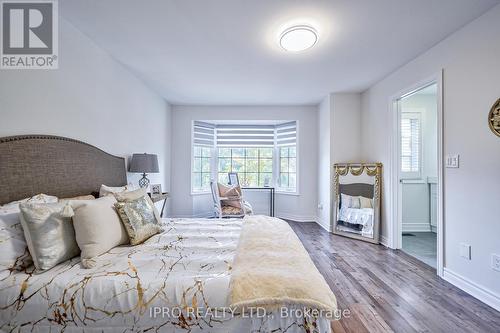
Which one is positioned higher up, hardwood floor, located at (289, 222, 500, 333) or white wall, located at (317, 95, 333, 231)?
white wall, located at (317, 95, 333, 231)

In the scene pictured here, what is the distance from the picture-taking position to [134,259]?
1.39 m

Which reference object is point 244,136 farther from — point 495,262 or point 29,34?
point 495,262

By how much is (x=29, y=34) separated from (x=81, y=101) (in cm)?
61

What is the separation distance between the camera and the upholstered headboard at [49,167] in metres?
1.55

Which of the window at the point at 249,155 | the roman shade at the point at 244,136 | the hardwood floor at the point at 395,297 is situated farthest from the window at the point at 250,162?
the hardwood floor at the point at 395,297

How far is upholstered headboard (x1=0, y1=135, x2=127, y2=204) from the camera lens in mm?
1550

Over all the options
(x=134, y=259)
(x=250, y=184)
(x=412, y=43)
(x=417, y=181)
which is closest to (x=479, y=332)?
(x=134, y=259)

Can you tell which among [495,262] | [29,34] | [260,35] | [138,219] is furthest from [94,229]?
[495,262]

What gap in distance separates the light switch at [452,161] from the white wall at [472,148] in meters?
0.04

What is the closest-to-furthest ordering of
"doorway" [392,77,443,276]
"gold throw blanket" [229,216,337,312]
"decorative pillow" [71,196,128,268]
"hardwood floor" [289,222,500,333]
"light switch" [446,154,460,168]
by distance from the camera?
"gold throw blanket" [229,216,337,312] < "decorative pillow" [71,196,128,268] < "hardwood floor" [289,222,500,333] < "light switch" [446,154,460,168] < "doorway" [392,77,443,276]

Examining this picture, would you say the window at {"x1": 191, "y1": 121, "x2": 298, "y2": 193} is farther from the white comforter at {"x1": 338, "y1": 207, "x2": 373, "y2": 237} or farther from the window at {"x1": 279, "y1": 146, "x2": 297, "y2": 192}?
the white comforter at {"x1": 338, "y1": 207, "x2": 373, "y2": 237}

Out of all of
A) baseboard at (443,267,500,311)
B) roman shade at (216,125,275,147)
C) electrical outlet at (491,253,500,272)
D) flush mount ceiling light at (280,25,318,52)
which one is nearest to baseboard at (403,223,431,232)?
baseboard at (443,267,500,311)

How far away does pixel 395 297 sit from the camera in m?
1.99

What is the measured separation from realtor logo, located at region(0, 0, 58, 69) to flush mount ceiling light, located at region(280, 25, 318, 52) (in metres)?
2.01
